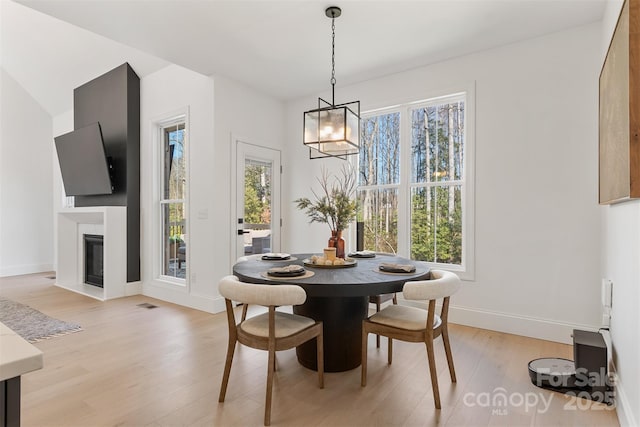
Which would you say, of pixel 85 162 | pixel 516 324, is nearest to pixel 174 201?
pixel 85 162

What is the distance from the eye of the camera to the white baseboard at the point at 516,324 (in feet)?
10.0

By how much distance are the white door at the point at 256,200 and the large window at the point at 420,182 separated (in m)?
1.27

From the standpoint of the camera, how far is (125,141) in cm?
482

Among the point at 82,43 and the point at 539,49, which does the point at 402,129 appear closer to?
the point at 539,49

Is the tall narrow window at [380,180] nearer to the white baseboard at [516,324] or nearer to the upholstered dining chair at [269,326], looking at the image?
the white baseboard at [516,324]

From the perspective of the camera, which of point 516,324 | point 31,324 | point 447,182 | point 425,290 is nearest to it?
point 425,290

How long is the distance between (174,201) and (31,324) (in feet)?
6.42

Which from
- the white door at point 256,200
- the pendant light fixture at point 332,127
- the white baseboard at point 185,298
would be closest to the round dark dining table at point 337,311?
the pendant light fixture at point 332,127

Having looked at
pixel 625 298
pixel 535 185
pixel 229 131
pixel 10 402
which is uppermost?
pixel 229 131

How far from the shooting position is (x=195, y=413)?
78.3 inches

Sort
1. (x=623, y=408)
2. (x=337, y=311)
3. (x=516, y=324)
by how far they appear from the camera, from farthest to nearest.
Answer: (x=516, y=324) < (x=337, y=311) < (x=623, y=408)

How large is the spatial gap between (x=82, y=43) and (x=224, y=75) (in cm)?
214

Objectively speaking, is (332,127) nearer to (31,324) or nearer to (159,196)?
(159,196)

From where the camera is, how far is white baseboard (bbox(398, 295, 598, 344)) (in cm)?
305
